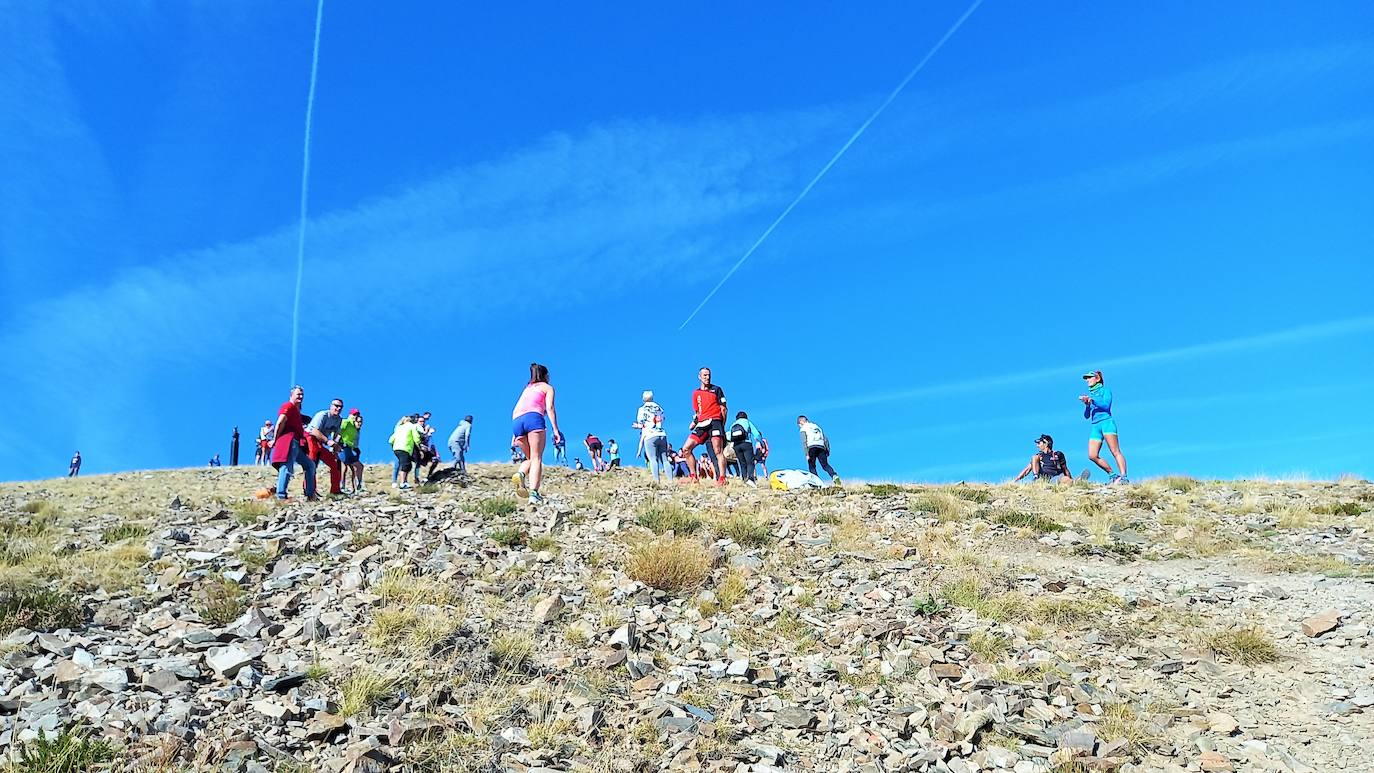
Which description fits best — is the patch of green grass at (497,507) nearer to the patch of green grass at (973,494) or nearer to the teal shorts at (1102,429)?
the patch of green grass at (973,494)

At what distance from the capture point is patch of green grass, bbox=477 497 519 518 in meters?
14.1

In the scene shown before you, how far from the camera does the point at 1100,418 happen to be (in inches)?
789

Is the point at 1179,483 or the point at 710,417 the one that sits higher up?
the point at 710,417

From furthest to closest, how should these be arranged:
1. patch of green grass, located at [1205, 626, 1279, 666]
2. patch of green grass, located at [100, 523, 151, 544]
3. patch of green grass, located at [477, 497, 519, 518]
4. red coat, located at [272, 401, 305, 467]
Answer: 1. red coat, located at [272, 401, 305, 467]
2. patch of green grass, located at [477, 497, 519, 518]
3. patch of green grass, located at [100, 523, 151, 544]
4. patch of green grass, located at [1205, 626, 1279, 666]

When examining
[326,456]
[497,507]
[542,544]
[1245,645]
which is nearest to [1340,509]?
[1245,645]

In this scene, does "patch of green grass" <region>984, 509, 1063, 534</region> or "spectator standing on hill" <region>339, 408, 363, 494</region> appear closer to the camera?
"patch of green grass" <region>984, 509, 1063, 534</region>

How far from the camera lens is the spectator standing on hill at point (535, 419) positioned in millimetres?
14828

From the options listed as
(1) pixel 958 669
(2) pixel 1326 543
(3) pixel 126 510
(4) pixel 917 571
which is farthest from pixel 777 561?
(3) pixel 126 510

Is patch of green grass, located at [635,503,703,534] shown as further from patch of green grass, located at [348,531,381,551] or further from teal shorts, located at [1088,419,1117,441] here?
teal shorts, located at [1088,419,1117,441]

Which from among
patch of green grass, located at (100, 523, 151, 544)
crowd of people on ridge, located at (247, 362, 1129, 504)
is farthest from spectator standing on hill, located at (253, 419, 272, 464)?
patch of green grass, located at (100, 523, 151, 544)

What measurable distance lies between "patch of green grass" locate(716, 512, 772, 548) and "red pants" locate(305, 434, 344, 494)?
9.18m

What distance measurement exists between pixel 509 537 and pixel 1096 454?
588 inches

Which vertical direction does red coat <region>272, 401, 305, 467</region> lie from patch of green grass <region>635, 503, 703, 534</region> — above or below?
above

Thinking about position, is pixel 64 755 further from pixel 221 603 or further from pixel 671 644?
pixel 671 644
